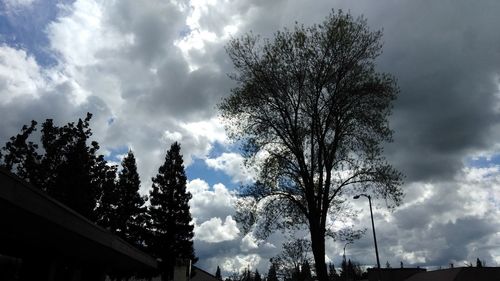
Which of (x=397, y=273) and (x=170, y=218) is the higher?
(x=170, y=218)

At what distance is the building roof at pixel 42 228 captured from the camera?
Result: 23.0 feet

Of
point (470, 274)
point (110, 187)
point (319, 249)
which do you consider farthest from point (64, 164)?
point (470, 274)

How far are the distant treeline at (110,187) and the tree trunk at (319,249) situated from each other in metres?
27.2

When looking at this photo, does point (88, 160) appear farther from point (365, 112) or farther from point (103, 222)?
point (365, 112)

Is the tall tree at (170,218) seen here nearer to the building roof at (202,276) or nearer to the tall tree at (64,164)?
the tall tree at (64,164)

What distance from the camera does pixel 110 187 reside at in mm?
46656

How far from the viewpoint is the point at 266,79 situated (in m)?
23.0

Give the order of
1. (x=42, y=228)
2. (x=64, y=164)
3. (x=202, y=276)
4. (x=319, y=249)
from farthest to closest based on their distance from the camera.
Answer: (x=202, y=276) → (x=64, y=164) → (x=319, y=249) → (x=42, y=228)

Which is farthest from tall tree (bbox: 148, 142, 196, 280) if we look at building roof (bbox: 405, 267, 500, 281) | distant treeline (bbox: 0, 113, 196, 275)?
building roof (bbox: 405, 267, 500, 281)

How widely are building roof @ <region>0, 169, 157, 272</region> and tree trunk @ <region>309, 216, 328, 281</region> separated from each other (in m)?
8.27

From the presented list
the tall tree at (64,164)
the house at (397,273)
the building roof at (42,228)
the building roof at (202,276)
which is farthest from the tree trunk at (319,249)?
the building roof at (202,276)

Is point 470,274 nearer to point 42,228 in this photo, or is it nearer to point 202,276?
point 202,276

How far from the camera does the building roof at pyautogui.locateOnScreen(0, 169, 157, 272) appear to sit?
7000 mm

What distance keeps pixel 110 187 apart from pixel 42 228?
38181 mm
